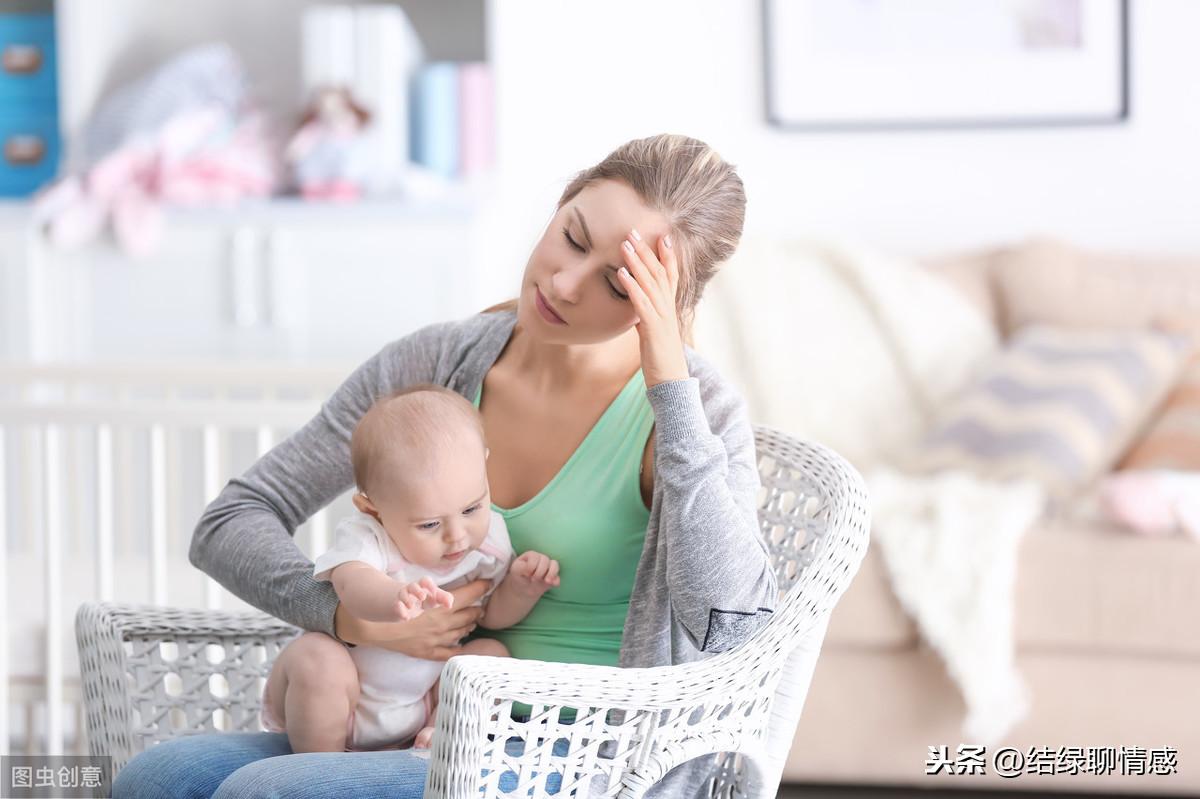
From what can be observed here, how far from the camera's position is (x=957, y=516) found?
7.01ft

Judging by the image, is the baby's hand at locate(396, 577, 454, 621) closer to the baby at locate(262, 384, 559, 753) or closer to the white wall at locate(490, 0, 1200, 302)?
the baby at locate(262, 384, 559, 753)

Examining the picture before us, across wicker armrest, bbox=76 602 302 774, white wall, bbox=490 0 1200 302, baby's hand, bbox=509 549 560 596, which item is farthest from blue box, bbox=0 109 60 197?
baby's hand, bbox=509 549 560 596

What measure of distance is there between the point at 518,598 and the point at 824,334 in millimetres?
1616

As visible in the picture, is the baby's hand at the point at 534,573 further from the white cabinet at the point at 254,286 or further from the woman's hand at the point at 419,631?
the white cabinet at the point at 254,286

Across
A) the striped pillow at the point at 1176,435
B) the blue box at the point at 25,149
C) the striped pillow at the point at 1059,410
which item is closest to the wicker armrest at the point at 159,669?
the striped pillow at the point at 1059,410

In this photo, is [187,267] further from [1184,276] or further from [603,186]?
[1184,276]

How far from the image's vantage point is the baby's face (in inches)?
44.9

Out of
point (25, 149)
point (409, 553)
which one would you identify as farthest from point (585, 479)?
point (25, 149)

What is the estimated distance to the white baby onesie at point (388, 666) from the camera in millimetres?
1189

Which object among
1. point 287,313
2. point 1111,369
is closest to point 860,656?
point 1111,369

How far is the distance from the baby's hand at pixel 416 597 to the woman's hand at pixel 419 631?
0.09 m

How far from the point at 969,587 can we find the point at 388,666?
45.4 inches

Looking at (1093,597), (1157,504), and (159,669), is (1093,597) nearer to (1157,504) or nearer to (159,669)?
(1157,504)

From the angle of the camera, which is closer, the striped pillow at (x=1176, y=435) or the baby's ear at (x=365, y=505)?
the baby's ear at (x=365, y=505)
